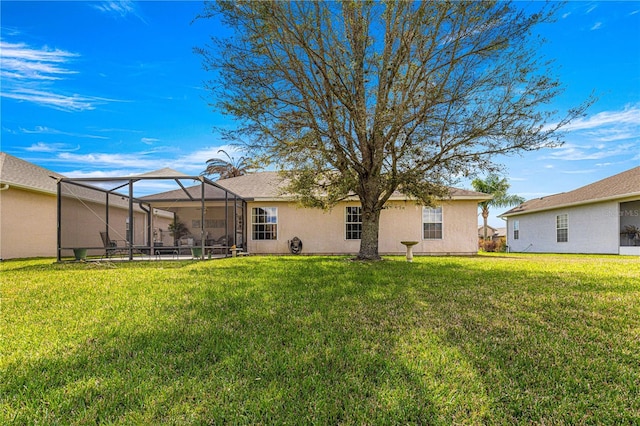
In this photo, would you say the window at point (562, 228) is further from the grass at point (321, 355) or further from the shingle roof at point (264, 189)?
the grass at point (321, 355)

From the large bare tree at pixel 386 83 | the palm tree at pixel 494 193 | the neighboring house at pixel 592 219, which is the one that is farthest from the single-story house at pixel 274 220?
the palm tree at pixel 494 193

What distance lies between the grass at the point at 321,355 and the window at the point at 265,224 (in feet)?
33.5

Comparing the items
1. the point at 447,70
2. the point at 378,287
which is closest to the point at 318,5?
the point at 447,70

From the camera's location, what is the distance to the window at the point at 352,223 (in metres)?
16.2

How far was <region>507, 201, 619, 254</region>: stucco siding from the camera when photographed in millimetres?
17078

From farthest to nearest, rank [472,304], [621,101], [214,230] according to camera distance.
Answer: [214,230] < [621,101] < [472,304]

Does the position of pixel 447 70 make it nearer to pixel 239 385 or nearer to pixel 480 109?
pixel 480 109

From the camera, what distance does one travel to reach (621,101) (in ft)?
39.3

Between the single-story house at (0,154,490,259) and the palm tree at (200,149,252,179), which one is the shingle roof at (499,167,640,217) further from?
the palm tree at (200,149,252,179)

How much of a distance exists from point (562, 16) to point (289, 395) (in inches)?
461

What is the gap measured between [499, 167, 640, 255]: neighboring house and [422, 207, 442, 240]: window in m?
8.50

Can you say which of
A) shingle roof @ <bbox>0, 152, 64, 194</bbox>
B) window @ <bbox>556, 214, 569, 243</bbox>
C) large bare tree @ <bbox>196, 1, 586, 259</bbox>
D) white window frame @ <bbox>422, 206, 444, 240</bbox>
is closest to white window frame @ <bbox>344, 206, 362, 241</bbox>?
white window frame @ <bbox>422, 206, 444, 240</bbox>

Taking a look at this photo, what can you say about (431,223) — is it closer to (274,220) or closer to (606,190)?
(274,220)

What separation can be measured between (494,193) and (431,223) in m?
20.1
